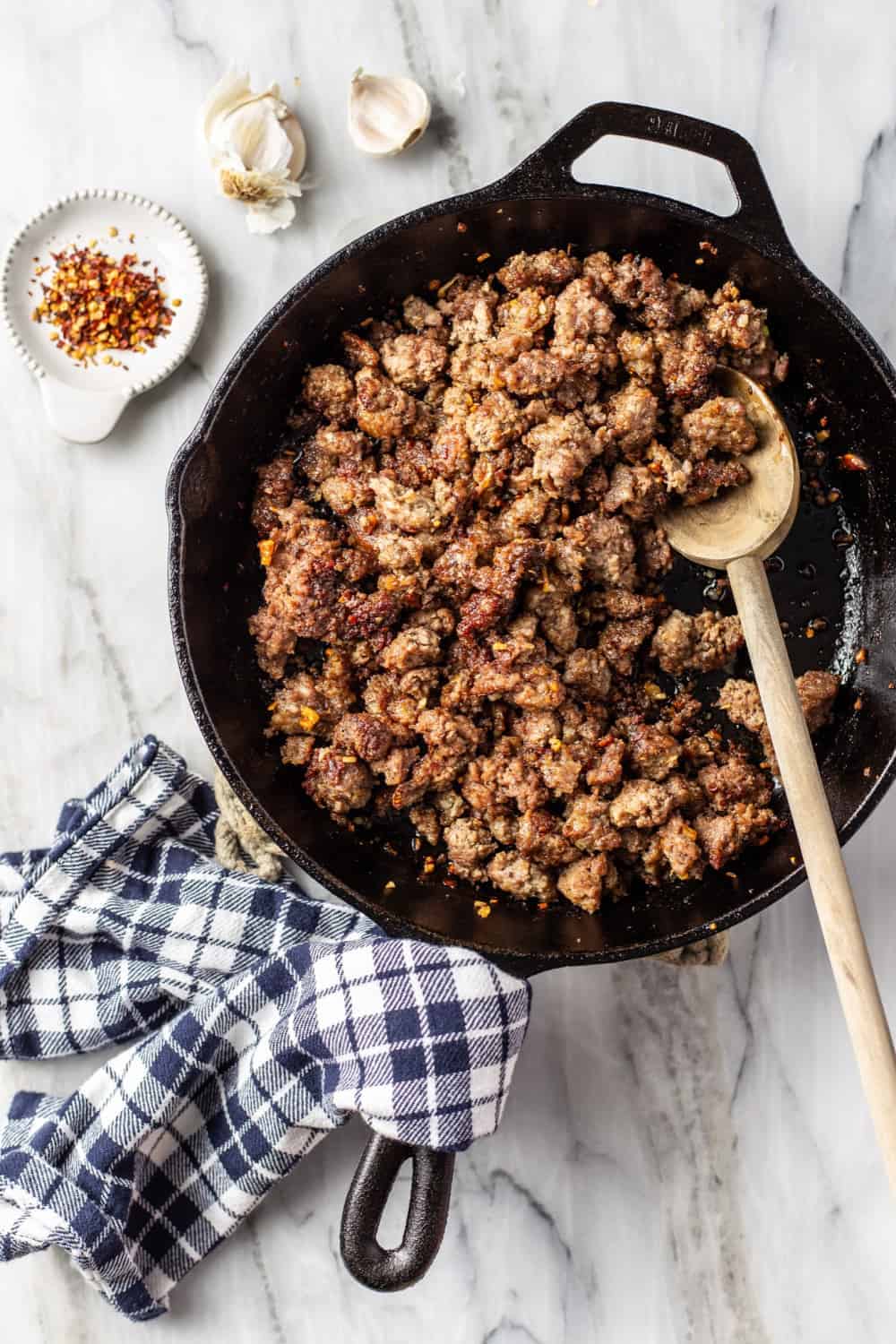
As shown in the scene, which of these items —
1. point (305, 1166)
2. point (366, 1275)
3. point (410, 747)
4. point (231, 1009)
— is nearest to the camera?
point (366, 1275)

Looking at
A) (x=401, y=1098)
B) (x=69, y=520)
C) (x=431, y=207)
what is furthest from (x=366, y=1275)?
(x=431, y=207)

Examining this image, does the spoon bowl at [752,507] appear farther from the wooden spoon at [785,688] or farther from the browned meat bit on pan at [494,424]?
the browned meat bit on pan at [494,424]

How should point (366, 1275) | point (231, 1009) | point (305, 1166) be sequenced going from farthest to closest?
point (305, 1166)
point (231, 1009)
point (366, 1275)

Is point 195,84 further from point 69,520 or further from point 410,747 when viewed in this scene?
point 410,747

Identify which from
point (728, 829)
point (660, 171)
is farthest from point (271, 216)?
point (728, 829)

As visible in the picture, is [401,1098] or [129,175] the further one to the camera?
[129,175]

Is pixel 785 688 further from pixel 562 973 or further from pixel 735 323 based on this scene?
pixel 562 973

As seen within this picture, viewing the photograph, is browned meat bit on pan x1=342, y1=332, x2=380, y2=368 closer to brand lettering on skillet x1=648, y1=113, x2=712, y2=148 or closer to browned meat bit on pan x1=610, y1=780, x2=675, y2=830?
brand lettering on skillet x1=648, y1=113, x2=712, y2=148
